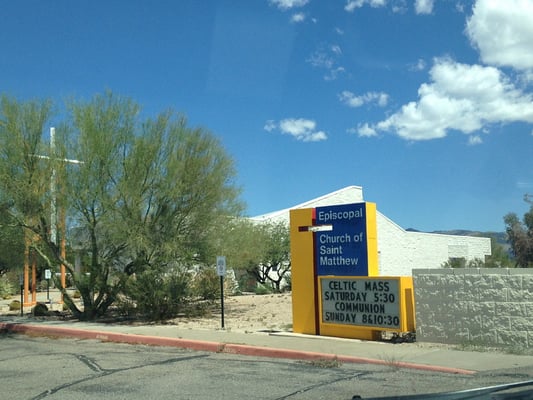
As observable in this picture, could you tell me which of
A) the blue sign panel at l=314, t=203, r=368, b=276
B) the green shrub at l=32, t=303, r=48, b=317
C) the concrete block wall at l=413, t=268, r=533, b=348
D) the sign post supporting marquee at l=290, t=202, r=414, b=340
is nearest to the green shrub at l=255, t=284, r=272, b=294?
the green shrub at l=32, t=303, r=48, b=317

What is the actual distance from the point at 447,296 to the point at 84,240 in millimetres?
13042

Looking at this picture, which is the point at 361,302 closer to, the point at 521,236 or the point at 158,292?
the point at 158,292

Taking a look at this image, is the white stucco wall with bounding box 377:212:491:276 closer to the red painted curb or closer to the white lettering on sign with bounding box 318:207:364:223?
the red painted curb

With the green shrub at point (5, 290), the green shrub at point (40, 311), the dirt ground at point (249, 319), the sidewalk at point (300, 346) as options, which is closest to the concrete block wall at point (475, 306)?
the sidewalk at point (300, 346)

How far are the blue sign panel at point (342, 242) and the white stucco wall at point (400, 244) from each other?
112 ft

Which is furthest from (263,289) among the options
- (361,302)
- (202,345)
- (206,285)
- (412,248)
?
(361,302)

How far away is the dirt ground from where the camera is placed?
18375 mm

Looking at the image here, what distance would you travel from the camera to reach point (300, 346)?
43.7 feet

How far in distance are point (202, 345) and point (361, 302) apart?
12.2 ft

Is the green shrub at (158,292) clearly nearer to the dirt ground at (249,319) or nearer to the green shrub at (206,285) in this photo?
the dirt ground at (249,319)

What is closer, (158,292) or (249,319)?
(158,292)

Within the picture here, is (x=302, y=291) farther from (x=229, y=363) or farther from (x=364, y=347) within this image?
(x=229, y=363)

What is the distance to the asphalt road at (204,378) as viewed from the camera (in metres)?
8.95

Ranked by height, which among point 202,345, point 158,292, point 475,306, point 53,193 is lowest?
point 202,345
